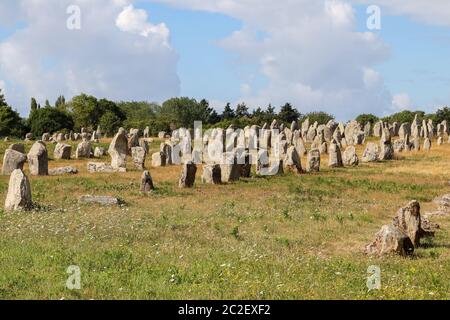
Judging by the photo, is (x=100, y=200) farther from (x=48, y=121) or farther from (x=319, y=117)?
(x=319, y=117)

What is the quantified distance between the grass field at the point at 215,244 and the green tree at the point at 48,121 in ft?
214

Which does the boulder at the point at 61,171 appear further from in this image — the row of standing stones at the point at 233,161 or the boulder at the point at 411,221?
the boulder at the point at 411,221

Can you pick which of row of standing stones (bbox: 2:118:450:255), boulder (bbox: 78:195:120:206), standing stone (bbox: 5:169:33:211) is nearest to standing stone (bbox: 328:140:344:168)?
row of standing stones (bbox: 2:118:450:255)

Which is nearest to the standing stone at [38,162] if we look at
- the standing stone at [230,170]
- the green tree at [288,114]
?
the standing stone at [230,170]

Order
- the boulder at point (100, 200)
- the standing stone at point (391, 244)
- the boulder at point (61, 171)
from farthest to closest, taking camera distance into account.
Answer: the boulder at point (61, 171) < the boulder at point (100, 200) < the standing stone at point (391, 244)

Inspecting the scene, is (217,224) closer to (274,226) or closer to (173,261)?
(274,226)

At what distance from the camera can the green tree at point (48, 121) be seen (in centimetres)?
9756

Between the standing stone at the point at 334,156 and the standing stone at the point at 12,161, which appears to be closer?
the standing stone at the point at 12,161

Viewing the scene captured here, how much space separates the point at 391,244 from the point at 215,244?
460 cm

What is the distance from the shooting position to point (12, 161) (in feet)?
120

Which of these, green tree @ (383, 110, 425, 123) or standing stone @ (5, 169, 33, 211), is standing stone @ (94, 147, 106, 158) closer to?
standing stone @ (5, 169, 33, 211)

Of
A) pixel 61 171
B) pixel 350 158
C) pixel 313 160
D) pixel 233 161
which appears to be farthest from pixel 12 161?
pixel 350 158

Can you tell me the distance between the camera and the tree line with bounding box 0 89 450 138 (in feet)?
320

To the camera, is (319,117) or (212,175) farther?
(319,117)
